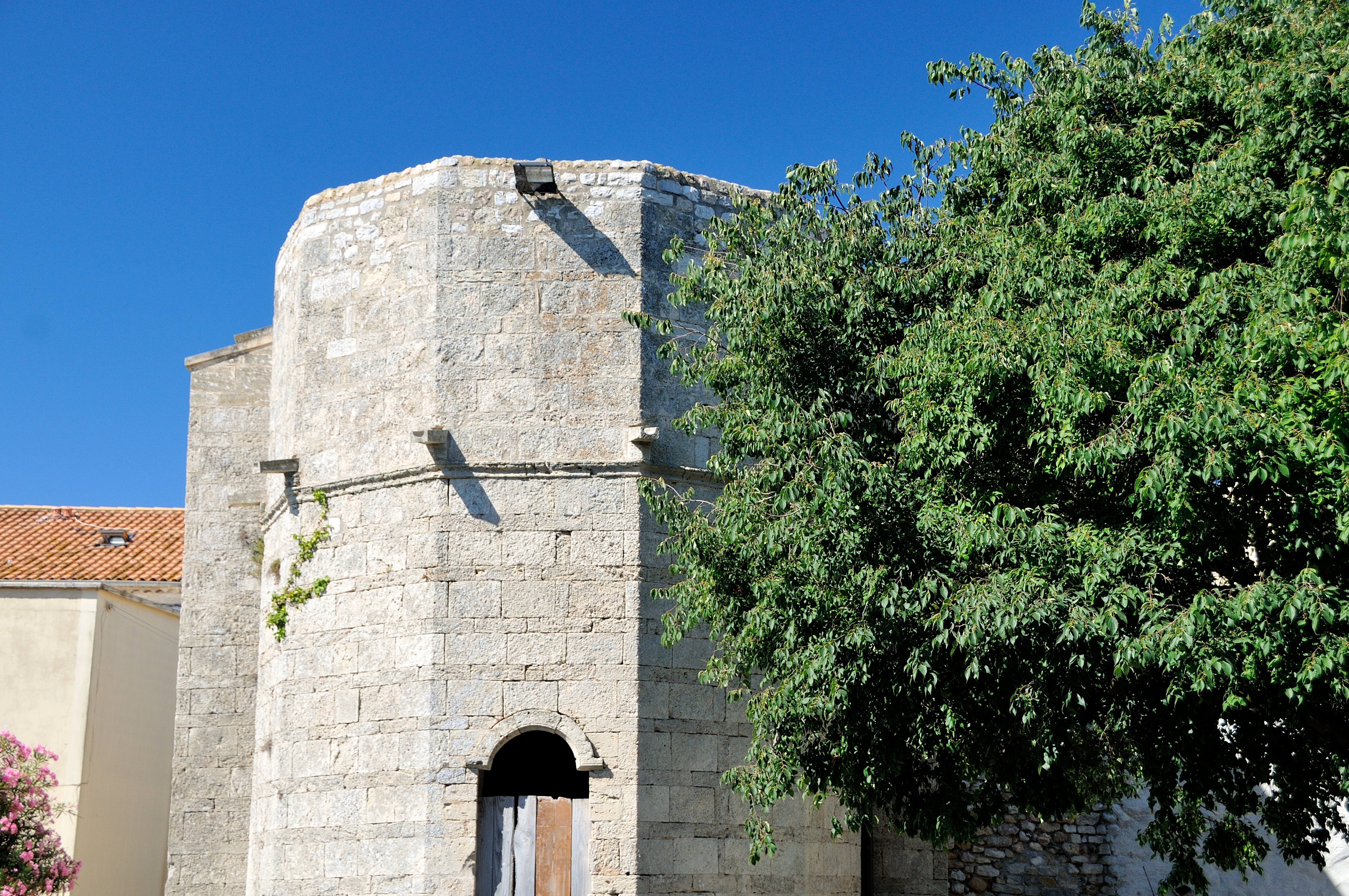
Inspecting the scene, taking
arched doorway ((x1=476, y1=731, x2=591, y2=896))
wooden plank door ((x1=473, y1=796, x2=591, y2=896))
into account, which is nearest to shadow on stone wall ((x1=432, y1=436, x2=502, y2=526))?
arched doorway ((x1=476, y1=731, x2=591, y2=896))

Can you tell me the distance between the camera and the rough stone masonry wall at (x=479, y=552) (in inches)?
370

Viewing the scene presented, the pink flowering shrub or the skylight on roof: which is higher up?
the skylight on roof

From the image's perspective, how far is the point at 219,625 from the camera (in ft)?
40.2

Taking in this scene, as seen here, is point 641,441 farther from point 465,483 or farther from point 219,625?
point 219,625

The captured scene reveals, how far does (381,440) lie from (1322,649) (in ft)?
23.4

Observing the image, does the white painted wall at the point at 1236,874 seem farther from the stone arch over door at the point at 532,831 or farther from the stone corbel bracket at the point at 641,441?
the stone corbel bracket at the point at 641,441

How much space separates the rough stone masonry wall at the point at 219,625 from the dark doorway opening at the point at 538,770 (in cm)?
282

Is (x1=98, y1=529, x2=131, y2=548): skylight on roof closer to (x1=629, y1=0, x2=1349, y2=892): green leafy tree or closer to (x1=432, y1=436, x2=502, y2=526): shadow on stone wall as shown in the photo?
(x1=432, y1=436, x2=502, y2=526): shadow on stone wall

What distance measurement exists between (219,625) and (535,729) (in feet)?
14.7

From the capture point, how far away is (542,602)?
9656 millimetres

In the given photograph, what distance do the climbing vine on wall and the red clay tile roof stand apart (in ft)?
26.3

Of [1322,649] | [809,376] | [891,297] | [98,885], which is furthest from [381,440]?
[98,885]

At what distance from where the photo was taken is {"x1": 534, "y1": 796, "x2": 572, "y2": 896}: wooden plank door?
30.5 feet

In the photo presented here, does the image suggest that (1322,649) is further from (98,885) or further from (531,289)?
(98,885)
